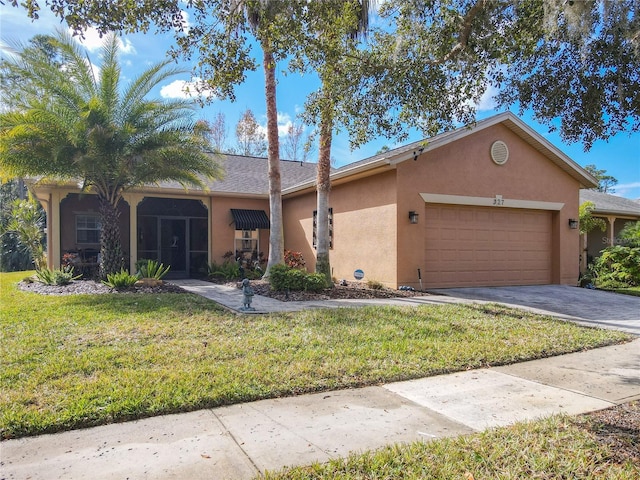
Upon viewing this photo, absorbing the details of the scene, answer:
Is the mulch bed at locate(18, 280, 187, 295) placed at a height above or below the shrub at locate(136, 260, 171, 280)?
below

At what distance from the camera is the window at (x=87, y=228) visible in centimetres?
1669

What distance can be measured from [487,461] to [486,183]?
38.6 ft

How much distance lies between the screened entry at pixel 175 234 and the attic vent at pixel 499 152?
10.8m

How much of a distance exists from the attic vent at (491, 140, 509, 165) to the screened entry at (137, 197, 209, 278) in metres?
10.8

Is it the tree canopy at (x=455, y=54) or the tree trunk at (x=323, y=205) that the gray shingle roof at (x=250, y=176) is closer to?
the tree trunk at (x=323, y=205)

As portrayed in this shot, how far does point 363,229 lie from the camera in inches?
522

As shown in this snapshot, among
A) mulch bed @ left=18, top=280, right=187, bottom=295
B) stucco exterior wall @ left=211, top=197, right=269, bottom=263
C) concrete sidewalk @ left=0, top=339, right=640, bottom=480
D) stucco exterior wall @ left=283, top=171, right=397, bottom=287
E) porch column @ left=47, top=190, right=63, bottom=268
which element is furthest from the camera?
stucco exterior wall @ left=211, top=197, right=269, bottom=263

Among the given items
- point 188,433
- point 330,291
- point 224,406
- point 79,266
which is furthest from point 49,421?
point 79,266

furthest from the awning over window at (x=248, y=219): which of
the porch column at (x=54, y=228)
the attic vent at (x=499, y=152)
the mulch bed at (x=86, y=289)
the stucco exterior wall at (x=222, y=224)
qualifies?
the attic vent at (x=499, y=152)

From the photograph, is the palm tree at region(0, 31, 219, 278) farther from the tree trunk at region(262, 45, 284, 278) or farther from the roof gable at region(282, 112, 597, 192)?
the roof gable at region(282, 112, 597, 192)

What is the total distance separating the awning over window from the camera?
1661 cm

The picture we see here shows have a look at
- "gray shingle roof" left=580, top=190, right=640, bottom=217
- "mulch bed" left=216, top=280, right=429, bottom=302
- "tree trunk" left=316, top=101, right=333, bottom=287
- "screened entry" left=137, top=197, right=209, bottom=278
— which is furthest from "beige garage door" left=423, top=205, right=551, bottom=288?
"screened entry" left=137, top=197, right=209, bottom=278

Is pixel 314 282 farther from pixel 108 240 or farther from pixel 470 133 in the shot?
pixel 470 133

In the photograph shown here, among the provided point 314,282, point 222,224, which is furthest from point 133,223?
point 314,282
